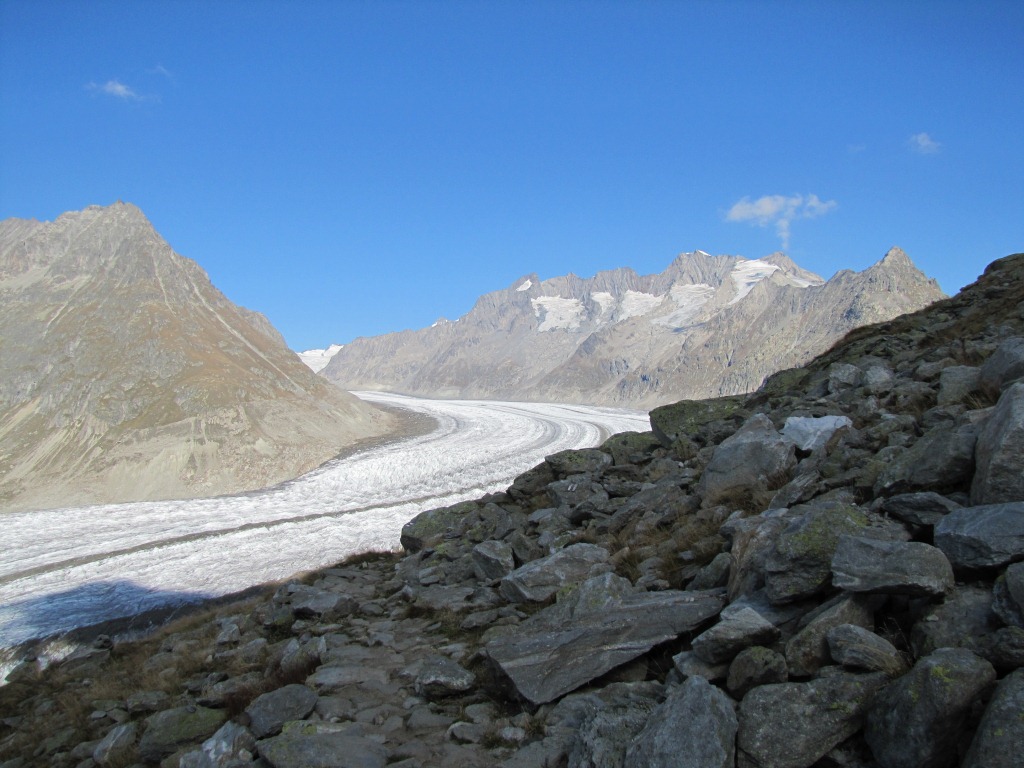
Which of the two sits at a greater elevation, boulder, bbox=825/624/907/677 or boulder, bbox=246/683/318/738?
boulder, bbox=825/624/907/677

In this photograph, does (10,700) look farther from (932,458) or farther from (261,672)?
(932,458)

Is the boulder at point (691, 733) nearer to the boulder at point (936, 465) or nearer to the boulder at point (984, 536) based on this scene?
the boulder at point (984, 536)

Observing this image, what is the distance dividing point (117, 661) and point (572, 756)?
44.9 ft

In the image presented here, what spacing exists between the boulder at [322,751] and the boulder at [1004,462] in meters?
6.58

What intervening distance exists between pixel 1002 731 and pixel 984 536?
189 cm

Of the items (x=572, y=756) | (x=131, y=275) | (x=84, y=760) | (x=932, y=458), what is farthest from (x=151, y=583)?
(x=131, y=275)

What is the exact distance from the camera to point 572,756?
5.19 meters

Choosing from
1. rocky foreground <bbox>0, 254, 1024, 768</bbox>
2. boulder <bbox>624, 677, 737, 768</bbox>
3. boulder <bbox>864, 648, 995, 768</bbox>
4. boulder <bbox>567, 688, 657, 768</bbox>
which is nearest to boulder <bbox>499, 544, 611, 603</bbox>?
rocky foreground <bbox>0, 254, 1024, 768</bbox>

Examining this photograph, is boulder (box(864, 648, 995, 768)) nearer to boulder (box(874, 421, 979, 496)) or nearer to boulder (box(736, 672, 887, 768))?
boulder (box(736, 672, 887, 768))

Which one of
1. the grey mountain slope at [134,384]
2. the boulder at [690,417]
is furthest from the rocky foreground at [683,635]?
the grey mountain slope at [134,384]

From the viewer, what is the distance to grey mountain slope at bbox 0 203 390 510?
51.8 meters

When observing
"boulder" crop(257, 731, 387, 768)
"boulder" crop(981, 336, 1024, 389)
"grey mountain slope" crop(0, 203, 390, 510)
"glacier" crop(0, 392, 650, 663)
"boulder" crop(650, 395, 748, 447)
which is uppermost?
"grey mountain slope" crop(0, 203, 390, 510)

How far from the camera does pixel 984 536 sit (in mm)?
4859

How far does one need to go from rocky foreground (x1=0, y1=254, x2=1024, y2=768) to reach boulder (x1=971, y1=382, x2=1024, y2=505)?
0.8 inches
